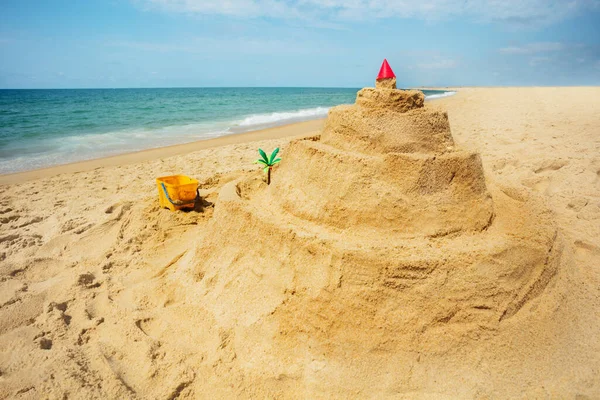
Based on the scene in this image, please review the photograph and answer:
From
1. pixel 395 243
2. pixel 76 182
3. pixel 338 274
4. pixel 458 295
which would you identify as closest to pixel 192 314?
pixel 338 274

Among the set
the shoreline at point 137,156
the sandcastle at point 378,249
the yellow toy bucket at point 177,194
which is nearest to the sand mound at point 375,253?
the sandcastle at point 378,249

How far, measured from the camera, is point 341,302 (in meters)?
2.28

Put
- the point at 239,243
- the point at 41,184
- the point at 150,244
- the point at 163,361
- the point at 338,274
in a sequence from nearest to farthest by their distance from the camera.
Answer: the point at 338,274
the point at 163,361
the point at 239,243
the point at 150,244
the point at 41,184

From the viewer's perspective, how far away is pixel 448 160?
250 cm

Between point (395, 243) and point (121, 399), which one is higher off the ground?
point (395, 243)

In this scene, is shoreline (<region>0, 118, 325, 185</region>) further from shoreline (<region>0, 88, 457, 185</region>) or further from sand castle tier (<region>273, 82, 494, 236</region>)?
sand castle tier (<region>273, 82, 494, 236</region>)

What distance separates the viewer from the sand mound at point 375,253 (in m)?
2.21

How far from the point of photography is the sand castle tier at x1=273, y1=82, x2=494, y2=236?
2428mm

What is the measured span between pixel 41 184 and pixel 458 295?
730cm

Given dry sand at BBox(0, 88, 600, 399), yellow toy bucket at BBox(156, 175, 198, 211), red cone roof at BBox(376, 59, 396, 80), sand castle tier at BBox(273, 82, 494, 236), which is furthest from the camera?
yellow toy bucket at BBox(156, 175, 198, 211)

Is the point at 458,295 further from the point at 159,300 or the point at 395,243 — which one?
the point at 159,300

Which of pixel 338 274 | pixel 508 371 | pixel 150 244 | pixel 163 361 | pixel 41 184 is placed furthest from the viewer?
pixel 41 184

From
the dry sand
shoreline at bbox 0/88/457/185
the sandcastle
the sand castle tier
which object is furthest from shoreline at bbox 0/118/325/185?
the sand castle tier

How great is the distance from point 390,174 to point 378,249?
0.55m
